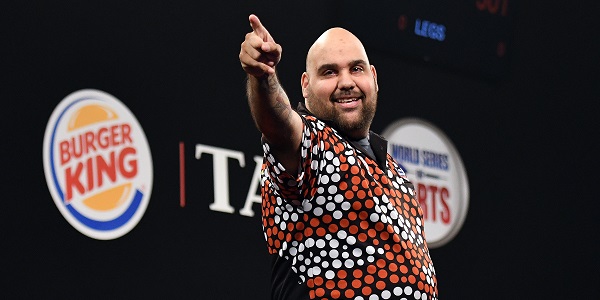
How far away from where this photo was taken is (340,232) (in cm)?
220

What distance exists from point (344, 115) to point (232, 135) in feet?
4.49

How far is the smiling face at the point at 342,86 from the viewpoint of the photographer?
2350 millimetres

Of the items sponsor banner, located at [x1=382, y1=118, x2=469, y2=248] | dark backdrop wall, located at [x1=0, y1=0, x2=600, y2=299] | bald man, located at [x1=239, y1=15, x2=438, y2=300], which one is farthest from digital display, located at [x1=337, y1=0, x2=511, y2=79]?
bald man, located at [x1=239, y1=15, x2=438, y2=300]

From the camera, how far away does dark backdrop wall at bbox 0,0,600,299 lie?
3188mm

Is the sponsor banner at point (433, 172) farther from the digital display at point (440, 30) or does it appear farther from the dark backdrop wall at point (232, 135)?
the digital display at point (440, 30)

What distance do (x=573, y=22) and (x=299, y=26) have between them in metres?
1.41

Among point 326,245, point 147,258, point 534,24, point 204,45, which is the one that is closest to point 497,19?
point 534,24

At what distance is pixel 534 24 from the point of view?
15.0 ft

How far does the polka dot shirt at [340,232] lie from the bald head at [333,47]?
0.72 feet

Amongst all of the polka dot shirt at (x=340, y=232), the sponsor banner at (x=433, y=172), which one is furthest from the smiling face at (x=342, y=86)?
the sponsor banner at (x=433, y=172)

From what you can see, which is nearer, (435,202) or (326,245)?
(326,245)

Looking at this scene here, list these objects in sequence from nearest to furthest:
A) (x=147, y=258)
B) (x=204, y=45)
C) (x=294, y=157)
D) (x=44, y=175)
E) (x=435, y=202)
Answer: (x=294, y=157) → (x=44, y=175) → (x=147, y=258) → (x=204, y=45) → (x=435, y=202)

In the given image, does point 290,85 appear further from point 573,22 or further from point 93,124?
point 573,22

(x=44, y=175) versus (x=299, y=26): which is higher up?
(x=299, y=26)
